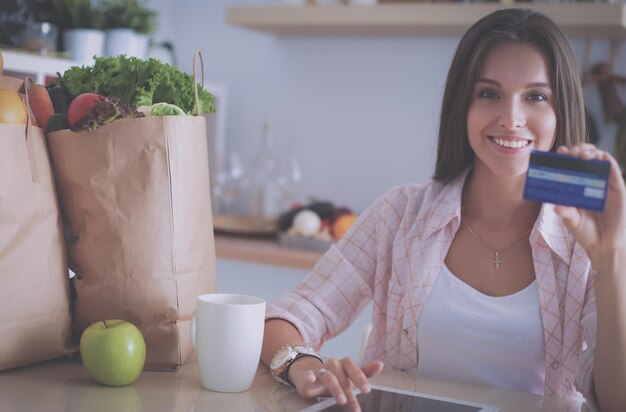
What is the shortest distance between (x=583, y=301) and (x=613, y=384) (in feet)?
0.70

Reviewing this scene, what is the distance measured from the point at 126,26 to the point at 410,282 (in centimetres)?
151

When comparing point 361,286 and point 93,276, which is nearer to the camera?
point 93,276

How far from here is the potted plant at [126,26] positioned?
8.62ft

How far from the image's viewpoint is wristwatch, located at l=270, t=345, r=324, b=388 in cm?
121

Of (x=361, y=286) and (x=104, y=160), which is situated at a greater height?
(x=104, y=160)

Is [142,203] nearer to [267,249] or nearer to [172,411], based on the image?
[172,411]

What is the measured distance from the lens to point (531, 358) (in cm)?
146

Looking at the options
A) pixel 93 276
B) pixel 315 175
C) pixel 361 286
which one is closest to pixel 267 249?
pixel 315 175

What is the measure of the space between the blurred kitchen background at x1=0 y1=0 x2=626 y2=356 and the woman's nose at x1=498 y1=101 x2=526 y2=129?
1547 mm

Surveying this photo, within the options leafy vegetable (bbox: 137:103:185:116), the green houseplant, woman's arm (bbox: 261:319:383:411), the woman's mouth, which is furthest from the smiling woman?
the green houseplant

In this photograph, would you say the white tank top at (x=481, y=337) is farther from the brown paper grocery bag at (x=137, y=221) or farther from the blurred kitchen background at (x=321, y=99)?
the blurred kitchen background at (x=321, y=99)

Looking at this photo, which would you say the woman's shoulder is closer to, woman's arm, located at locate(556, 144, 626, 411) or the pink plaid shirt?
the pink plaid shirt

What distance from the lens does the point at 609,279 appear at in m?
1.22

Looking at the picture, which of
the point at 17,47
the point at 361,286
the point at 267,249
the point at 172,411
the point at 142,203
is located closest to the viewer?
the point at 172,411
